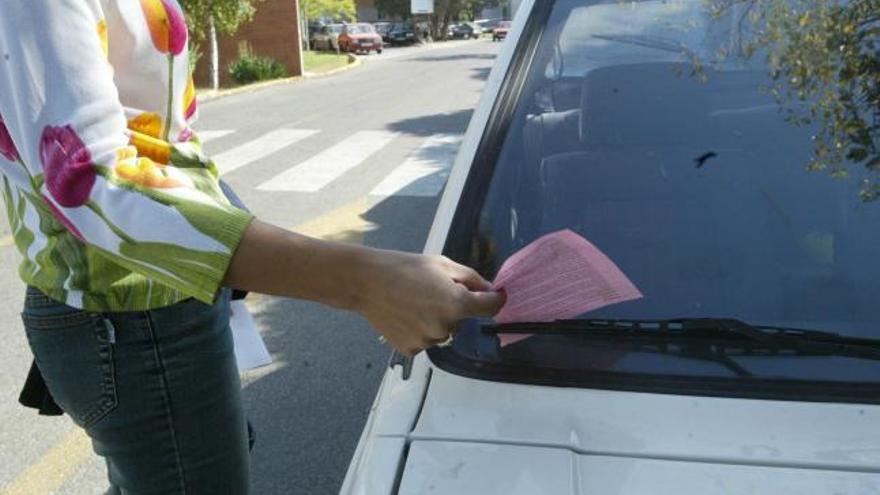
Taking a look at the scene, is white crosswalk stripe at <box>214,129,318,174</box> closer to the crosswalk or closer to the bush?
the crosswalk

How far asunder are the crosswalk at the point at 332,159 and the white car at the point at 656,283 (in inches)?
223

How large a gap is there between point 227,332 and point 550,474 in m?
0.61

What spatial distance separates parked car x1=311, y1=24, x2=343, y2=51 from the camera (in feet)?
134

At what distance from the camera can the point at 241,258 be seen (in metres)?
1.06

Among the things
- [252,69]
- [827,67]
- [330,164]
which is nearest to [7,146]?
[827,67]

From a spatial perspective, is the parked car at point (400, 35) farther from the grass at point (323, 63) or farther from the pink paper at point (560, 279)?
the pink paper at point (560, 279)

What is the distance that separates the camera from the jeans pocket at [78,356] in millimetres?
1321

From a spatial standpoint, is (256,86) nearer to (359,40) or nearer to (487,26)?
(359,40)

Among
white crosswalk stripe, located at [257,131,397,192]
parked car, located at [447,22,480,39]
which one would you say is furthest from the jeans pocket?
parked car, located at [447,22,480,39]

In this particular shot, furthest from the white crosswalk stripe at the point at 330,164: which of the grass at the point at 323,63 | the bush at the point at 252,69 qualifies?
the grass at the point at 323,63

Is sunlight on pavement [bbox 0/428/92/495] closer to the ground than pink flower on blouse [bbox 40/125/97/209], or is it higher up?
closer to the ground

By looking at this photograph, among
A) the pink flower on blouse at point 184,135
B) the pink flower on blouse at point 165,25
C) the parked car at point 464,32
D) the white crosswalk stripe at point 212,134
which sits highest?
the pink flower on blouse at point 165,25

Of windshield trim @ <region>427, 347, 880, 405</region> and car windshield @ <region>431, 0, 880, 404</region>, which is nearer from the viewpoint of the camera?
A: windshield trim @ <region>427, 347, 880, 405</region>

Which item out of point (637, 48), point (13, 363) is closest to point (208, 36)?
point (13, 363)
